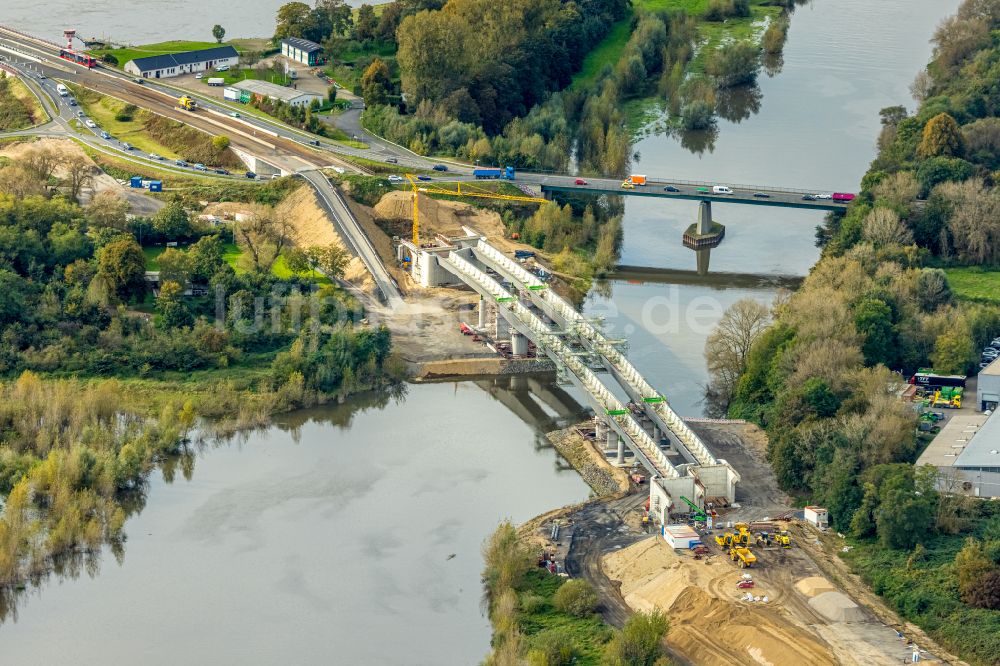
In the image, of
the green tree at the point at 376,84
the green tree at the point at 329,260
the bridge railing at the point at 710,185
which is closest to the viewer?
the green tree at the point at 329,260

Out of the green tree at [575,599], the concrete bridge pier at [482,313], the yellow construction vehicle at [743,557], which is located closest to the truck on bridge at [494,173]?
the concrete bridge pier at [482,313]

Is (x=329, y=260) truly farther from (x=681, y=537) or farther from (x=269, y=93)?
(x=681, y=537)

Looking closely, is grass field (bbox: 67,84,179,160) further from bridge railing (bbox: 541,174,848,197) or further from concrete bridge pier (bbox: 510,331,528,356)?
concrete bridge pier (bbox: 510,331,528,356)

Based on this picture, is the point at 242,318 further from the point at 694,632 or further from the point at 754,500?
the point at 694,632

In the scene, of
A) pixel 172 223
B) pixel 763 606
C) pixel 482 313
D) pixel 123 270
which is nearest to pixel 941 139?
pixel 482 313

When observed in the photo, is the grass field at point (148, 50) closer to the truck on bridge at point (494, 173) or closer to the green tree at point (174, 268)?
the truck on bridge at point (494, 173)

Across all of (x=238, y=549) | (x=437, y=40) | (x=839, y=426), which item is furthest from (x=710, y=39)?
(x=238, y=549)
